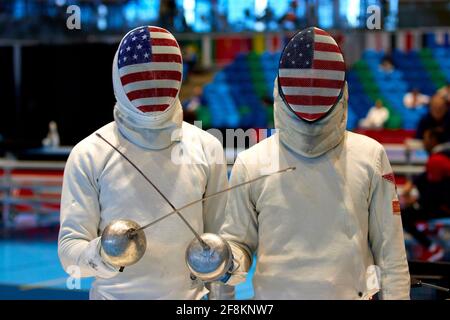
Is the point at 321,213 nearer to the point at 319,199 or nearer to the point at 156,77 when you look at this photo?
the point at 319,199

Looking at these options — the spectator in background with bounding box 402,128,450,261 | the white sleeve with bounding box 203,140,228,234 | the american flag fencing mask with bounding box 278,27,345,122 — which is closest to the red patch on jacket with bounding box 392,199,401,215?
the american flag fencing mask with bounding box 278,27,345,122

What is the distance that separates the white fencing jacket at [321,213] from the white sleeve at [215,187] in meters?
0.14

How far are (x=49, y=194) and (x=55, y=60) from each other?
7.22ft

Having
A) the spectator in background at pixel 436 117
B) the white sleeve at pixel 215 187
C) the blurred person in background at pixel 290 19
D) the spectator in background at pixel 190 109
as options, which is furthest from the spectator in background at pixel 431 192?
the white sleeve at pixel 215 187

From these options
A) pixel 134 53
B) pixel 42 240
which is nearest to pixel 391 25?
pixel 134 53

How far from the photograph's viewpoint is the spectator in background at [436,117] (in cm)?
362

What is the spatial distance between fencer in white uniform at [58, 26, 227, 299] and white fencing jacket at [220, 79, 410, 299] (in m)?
0.17

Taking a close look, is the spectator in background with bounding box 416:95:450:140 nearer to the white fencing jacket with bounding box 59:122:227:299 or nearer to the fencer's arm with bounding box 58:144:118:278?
the white fencing jacket with bounding box 59:122:227:299

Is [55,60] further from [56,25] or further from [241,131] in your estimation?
[241,131]

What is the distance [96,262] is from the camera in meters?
1.88

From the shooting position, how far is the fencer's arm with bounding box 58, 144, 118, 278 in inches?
76.0

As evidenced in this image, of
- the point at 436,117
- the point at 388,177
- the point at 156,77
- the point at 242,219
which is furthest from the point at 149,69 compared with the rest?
the point at 436,117

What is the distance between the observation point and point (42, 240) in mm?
4875

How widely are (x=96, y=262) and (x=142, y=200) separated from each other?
0.19 metres
